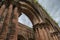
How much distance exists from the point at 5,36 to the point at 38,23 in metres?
6.49

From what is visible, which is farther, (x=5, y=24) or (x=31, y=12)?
(x=31, y=12)

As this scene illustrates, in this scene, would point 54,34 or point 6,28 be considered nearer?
point 6,28

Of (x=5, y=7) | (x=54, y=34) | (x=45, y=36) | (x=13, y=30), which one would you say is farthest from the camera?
(x=54, y=34)

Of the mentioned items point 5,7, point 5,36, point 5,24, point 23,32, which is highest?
point 23,32

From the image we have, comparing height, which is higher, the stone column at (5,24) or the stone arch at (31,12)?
the stone arch at (31,12)

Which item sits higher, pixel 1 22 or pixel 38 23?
pixel 38 23

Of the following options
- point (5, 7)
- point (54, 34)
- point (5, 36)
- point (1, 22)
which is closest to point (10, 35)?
point (5, 36)

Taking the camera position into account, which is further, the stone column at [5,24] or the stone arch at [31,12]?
the stone arch at [31,12]

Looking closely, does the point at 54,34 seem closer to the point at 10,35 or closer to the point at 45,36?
the point at 45,36

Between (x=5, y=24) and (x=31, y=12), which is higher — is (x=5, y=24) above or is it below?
below

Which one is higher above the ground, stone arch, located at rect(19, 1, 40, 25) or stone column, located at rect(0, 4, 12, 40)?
stone arch, located at rect(19, 1, 40, 25)

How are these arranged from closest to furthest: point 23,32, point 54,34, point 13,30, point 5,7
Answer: point 13,30 → point 5,7 → point 54,34 → point 23,32

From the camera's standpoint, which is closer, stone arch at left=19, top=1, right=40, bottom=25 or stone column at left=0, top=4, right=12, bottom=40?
stone column at left=0, top=4, right=12, bottom=40

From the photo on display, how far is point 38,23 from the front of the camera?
13.5m
